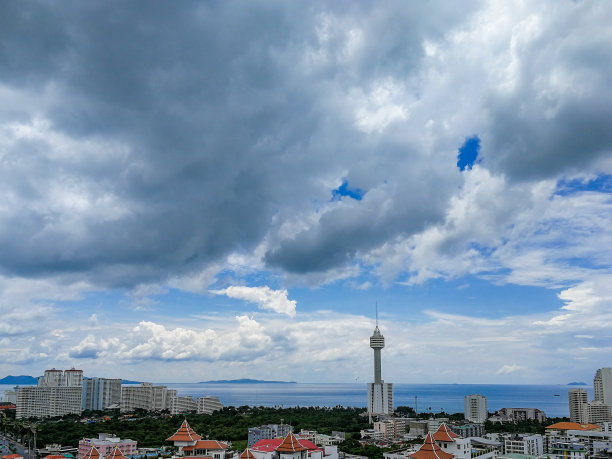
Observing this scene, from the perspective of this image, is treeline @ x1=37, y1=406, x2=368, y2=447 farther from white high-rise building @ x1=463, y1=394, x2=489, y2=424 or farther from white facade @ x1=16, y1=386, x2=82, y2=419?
white high-rise building @ x1=463, y1=394, x2=489, y2=424

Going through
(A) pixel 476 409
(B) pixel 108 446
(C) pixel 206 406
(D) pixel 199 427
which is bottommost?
(C) pixel 206 406

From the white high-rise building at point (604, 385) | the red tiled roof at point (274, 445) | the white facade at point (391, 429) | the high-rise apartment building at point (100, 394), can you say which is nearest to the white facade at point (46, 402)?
the high-rise apartment building at point (100, 394)

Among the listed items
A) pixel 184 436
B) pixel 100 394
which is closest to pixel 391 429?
pixel 184 436

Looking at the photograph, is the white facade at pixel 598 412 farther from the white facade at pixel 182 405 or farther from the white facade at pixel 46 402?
the white facade at pixel 46 402

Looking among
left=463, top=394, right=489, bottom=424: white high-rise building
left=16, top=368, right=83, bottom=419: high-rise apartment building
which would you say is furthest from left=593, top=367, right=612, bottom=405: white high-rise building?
left=16, top=368, right=83, bottom=419: high-rise apartment building

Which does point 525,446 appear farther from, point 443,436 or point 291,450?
point 291,450

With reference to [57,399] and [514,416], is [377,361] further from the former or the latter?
[57,399]
